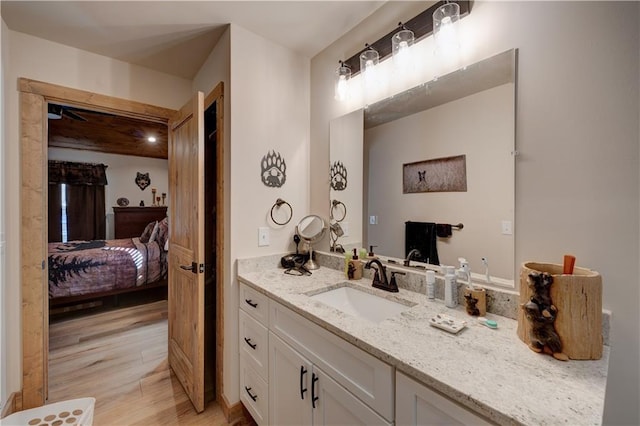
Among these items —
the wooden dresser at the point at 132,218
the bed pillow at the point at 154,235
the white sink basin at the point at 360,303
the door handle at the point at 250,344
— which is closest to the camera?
the white sink basin at the point at 360,303

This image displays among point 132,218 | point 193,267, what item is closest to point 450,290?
point 193,267

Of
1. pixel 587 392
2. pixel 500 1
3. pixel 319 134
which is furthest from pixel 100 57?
pixel 587 392

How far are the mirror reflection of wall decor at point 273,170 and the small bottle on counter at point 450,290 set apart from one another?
1.23 meters

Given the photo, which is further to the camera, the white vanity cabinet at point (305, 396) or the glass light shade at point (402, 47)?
the glass light shade at point (402, 47)

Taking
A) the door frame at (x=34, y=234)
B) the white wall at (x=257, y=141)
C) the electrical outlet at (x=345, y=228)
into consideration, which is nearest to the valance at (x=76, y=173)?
the door frame at (x=34, y=234)

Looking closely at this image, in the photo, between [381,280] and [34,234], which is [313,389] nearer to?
[381,280]

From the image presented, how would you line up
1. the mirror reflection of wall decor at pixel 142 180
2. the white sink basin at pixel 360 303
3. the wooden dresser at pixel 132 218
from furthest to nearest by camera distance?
the mirror reflection of wall decor at pixel 142 180 < the wooden dresser at pixel 132 218 < the white sink basin at pixel 360 303

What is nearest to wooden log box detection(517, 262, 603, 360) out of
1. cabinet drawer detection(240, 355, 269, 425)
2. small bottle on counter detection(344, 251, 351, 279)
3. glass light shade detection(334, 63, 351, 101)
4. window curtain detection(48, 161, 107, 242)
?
small bottle on counter detection(344, 251, 351, 279)

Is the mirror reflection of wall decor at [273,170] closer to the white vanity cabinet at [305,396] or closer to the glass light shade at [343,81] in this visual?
the glass light shade at [343,81]

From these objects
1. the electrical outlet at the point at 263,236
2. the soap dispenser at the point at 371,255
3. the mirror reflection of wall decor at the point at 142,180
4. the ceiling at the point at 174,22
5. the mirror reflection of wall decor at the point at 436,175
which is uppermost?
the ceiling at the point at 174,22

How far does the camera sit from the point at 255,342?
1547mm

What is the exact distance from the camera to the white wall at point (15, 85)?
1712 mm

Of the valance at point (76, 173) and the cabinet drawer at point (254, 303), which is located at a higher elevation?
the valance at point (76, 173)

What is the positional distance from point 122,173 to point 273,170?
5.50 meters
